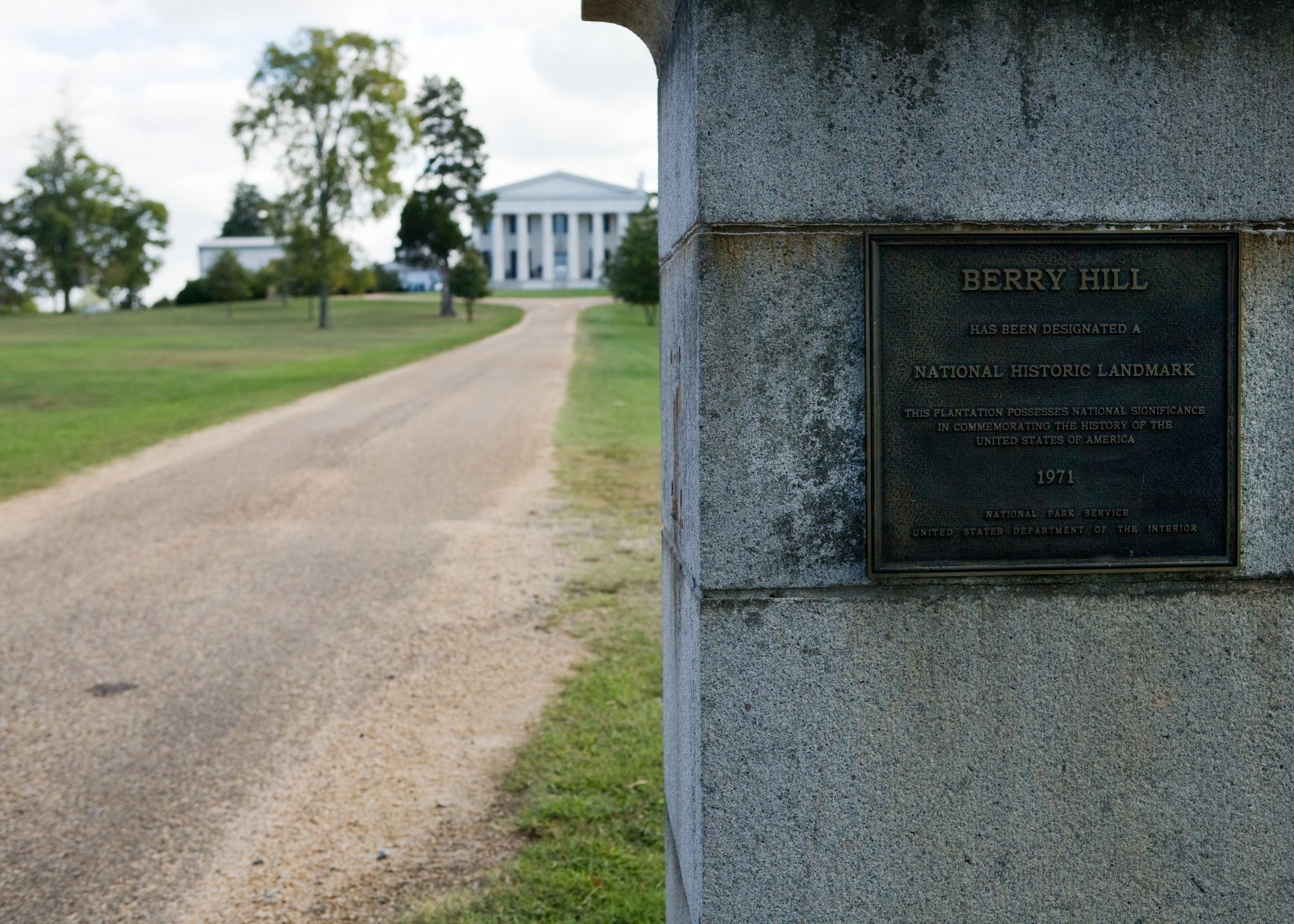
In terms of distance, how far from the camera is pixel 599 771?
499 centimetres

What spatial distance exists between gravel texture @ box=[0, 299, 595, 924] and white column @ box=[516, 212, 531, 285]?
97238 mm

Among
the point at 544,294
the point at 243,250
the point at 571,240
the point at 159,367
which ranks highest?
the point at 571,240

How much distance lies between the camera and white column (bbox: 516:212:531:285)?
108875 millimetres

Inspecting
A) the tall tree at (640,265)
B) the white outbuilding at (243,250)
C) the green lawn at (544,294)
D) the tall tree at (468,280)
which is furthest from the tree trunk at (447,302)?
the white outbuilding at (243,250)

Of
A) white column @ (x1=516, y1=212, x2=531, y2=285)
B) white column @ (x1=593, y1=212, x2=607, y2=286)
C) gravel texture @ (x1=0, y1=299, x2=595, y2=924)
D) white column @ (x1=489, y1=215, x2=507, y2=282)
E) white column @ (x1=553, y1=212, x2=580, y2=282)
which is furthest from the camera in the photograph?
white column @ (x1=516, y1=212, x2=531, y2=285)

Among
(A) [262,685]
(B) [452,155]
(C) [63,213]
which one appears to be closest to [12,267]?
(C) [63,213]

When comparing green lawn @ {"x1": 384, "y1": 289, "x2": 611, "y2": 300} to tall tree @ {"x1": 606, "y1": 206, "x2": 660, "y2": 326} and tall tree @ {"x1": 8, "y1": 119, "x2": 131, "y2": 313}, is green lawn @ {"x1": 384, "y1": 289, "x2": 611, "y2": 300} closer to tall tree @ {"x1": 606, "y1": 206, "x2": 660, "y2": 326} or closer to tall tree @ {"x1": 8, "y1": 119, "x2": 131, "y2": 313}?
tall tree @ {"x1": 8, "y1": 119, "x2": 131, "y2": 313}

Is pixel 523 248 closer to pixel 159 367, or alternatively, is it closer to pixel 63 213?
pixel 63 213

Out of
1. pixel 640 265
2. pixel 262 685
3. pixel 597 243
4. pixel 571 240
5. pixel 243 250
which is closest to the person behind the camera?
pixel 262 685

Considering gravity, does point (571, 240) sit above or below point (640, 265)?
above

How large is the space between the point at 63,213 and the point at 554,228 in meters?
47.0

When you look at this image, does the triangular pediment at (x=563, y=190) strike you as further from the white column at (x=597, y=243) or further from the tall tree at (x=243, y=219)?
the tall tree at (x=243, y=219)

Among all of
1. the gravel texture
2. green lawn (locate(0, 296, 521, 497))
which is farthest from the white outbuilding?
the gravel texture

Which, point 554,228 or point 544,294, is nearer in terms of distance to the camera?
point 544,294
